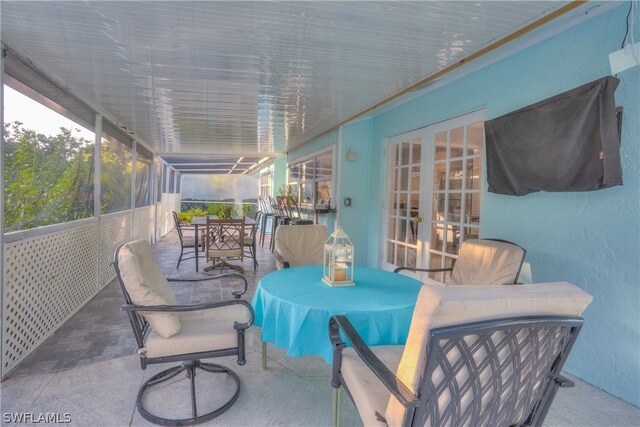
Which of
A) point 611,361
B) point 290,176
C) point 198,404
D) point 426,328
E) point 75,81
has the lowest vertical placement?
point 198,404

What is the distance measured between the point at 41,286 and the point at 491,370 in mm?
3426

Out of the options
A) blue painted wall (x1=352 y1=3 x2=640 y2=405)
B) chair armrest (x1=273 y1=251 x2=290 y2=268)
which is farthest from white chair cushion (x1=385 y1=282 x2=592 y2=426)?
chair armrest (x1=273 y1=251 x2=290 y2=268)

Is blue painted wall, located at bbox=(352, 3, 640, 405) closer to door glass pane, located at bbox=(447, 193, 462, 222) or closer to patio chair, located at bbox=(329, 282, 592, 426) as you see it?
door glass pane, located at bbox=(447, 193, 462, 222)

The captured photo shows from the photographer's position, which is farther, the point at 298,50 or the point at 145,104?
the point at 145,104

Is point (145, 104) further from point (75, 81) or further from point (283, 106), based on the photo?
point (283, 106)

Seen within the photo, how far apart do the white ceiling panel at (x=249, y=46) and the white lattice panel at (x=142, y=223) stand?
2629mm

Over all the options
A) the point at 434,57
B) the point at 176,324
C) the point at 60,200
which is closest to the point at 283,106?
the point at 434,57

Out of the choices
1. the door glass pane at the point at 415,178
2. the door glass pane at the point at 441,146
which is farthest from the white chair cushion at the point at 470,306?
the door glass pane at the point at 415,178

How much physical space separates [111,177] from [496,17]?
5226 millimetres

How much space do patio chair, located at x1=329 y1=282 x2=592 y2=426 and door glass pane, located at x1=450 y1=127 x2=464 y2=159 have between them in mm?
2883

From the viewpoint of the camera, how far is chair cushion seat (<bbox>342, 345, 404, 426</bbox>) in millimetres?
1377

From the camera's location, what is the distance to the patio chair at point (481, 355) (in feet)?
3.46

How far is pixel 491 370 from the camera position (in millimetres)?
1183

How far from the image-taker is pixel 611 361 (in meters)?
2.31
